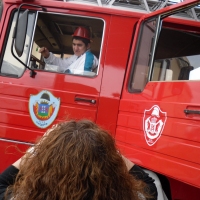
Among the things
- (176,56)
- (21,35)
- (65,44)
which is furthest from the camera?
(65,44)

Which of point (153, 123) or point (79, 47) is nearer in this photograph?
point (153, 123)

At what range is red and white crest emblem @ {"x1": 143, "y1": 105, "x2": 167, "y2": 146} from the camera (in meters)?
2.27

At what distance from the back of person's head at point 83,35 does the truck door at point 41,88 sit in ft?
0.14

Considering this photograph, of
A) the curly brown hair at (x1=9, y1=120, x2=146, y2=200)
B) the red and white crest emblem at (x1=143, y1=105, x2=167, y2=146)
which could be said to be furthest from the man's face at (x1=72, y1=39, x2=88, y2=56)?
the curly brown hair at (x1=9, y1=120, x2=146, y2=200)

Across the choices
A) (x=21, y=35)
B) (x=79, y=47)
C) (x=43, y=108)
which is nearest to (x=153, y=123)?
(x=43, y=108)

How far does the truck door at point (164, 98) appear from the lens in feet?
6.72

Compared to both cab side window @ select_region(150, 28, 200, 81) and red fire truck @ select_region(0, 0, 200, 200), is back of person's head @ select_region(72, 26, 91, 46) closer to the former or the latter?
red fire truck @ select_region(0, 0, 200, 200)

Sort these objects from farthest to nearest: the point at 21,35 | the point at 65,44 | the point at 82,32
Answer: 1. the point at 65,44
2. the point at 82,32
3. the point at 21,35

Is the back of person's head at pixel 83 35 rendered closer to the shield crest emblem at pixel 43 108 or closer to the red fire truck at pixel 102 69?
the red fire truck at pixel 102 69

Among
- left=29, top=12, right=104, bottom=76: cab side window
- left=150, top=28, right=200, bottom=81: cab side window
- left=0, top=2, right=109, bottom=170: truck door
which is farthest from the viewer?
left=29, top=12, right=104, bottom=76: cab side window

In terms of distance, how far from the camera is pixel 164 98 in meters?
2.31

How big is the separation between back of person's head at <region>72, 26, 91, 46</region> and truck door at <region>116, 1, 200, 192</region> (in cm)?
49

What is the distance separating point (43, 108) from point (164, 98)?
1157 mm

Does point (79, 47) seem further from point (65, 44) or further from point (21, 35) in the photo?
point (21, 35)
